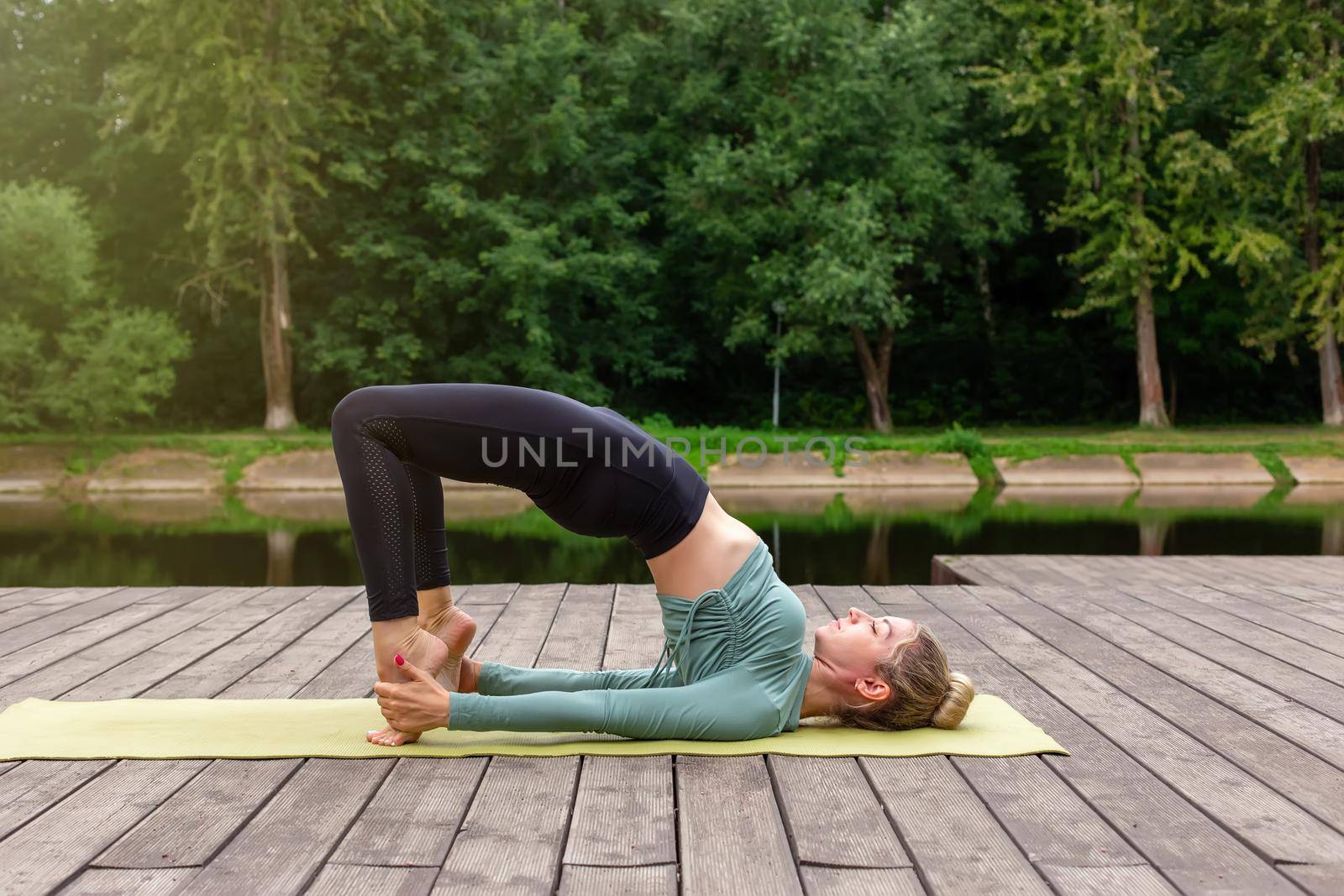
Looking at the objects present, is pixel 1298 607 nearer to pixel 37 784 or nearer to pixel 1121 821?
pixel 1121 821

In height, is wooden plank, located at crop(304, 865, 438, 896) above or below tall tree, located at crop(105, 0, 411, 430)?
below

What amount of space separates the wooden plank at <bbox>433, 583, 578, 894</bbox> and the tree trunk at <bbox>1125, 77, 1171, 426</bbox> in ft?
54.9

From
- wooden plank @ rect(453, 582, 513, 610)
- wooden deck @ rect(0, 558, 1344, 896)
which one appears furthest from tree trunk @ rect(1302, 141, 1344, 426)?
wooden deck @ rect(0, 558, 1344, 896)

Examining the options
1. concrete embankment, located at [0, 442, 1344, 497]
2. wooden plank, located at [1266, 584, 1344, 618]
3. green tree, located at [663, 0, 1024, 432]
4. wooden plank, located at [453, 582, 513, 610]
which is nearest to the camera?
wooden plank, located at [1266, 584, 1344, 618]

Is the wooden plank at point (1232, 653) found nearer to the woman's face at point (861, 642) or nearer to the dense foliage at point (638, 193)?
the woman's face at point (861, 642)

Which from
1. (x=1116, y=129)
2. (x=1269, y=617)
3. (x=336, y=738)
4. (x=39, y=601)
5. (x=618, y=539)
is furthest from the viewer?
(x=1116, y=129)

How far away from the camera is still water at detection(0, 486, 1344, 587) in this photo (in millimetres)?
7285

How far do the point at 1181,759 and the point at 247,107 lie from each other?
15.5 m

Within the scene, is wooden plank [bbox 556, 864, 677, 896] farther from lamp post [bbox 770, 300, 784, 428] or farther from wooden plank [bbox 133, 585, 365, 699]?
lamp post [bbox 770, 300, 784, 428]

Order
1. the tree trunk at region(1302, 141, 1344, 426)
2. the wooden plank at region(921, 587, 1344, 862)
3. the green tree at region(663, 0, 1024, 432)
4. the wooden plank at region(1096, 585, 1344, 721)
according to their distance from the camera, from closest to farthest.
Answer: the wooden plank at region(921, 587, 1344, 862)
the wooden plank at region(1096, 585, 1344, 721)
the green tree at region(663, 0, 1024, 432)
the tree trunk at region(1302, 141, 1344, 426)

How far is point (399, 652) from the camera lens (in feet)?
7.86

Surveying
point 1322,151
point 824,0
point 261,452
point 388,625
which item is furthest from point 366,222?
point 388,625

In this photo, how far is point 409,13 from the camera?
680 inches

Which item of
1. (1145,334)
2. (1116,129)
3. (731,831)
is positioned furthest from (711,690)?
(1116,129)
